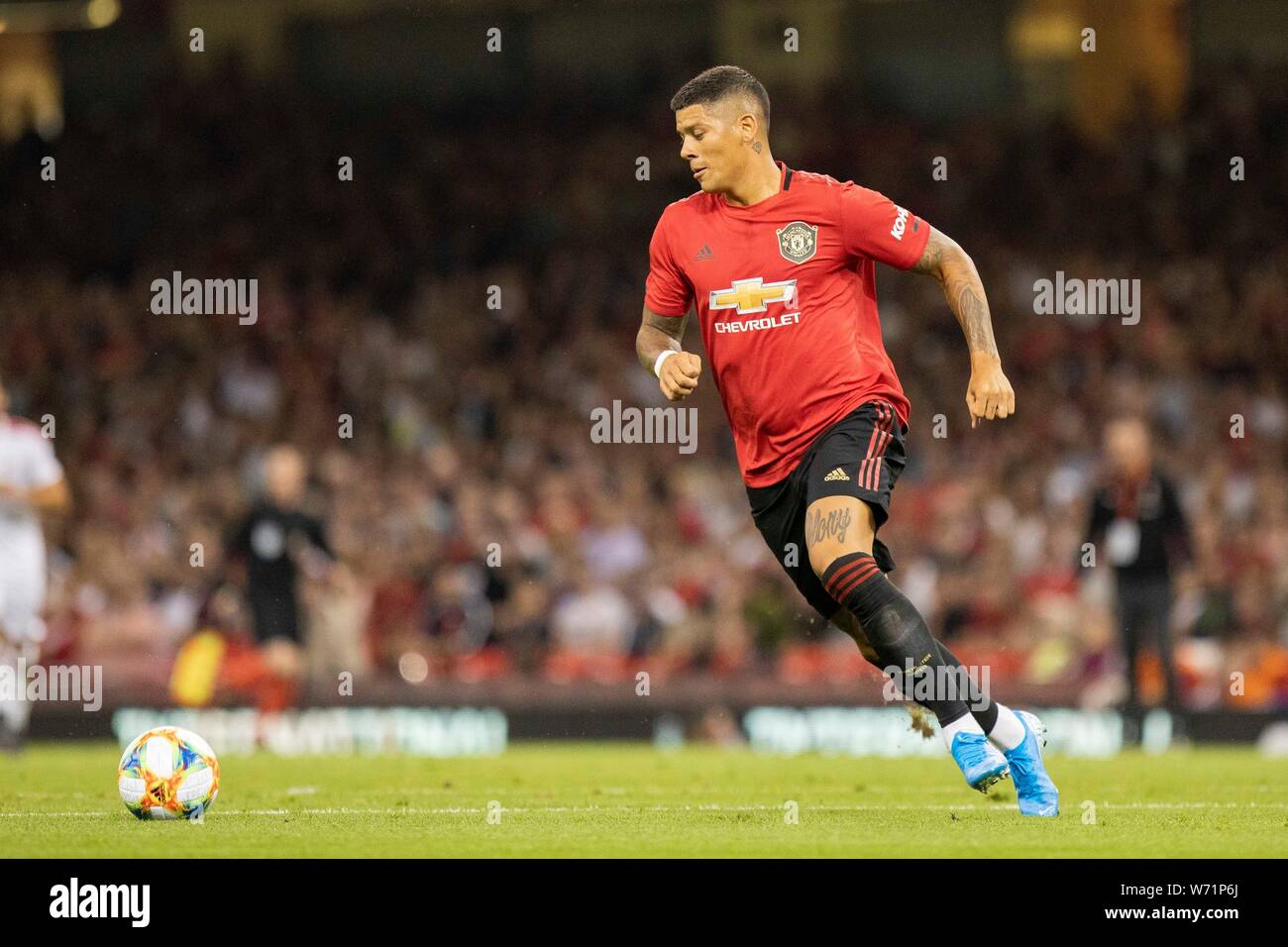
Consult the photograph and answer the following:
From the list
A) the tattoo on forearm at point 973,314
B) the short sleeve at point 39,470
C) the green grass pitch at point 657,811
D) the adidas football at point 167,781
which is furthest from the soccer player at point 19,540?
the tattoo on forearm at point 973,314

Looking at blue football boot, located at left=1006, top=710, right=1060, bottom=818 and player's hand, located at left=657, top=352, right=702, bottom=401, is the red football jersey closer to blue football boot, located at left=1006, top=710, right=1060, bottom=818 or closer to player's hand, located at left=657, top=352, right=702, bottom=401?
player's hand, located at left=657, top=352, right=702, bottom=401

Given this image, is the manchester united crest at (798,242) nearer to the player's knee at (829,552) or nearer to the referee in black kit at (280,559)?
the player's knee at (829,552)

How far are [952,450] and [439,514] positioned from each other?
479cm

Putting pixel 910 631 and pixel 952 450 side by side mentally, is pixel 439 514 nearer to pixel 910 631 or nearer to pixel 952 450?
pixel 952 450

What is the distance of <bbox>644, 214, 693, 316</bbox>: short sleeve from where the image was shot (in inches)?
321

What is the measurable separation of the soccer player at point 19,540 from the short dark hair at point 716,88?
6402mm

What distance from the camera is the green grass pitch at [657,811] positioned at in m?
6.88

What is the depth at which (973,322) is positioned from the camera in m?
7.60

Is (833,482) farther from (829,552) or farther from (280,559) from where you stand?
(280,559)

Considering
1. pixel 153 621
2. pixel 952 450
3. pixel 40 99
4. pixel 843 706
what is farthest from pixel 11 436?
pixel 40 99

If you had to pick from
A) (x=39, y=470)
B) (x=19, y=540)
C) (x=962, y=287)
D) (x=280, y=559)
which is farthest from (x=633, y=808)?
(x=280, y=559)

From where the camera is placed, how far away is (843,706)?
1582 cm

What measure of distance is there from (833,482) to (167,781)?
284 cm

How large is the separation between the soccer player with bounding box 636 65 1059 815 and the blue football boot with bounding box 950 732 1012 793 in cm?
10
